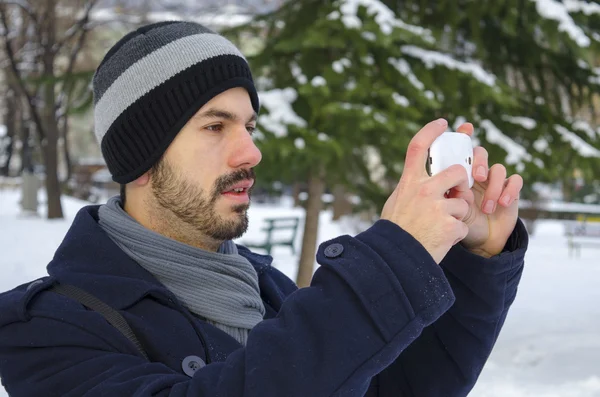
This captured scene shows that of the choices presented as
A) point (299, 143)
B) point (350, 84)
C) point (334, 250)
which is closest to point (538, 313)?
point (350, 84)

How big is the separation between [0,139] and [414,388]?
127 feet

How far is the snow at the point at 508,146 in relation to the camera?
6.50m

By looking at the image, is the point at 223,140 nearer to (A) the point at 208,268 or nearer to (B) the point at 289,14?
(A) the point at 208,268

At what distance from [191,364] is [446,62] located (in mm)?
5465

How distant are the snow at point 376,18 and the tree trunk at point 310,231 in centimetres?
207

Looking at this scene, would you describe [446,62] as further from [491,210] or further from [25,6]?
[25,6]

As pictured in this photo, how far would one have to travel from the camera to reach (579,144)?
7.02m

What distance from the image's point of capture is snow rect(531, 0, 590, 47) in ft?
21.1

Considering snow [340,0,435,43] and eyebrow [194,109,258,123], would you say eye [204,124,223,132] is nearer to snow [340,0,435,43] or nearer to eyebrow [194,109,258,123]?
eyebrow [194,109,258,123]

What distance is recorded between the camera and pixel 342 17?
6434 mm

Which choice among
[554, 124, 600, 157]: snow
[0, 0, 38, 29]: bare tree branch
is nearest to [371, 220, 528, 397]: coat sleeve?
[554, 124, 600, 157]: snow

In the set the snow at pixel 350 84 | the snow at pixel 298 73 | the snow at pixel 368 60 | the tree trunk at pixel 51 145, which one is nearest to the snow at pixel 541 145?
the snow at pixel 368 60

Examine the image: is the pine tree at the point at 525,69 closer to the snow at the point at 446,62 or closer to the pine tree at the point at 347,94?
the snow at the point at 446,62

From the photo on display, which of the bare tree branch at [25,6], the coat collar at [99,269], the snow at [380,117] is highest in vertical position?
the bare tree branch at [25,6]
